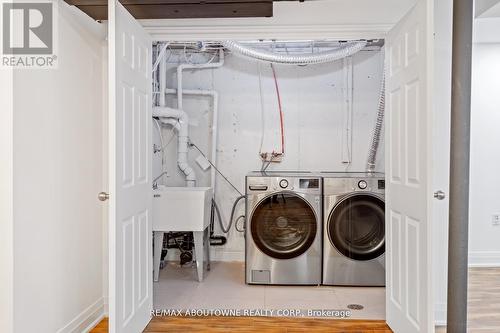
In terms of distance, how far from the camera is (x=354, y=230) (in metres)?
3.36

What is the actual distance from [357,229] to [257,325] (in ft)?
4.26

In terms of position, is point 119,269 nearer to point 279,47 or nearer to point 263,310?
point 263,310

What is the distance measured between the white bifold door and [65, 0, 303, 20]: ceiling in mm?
114

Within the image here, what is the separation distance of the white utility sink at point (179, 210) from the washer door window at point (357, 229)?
3.77 feet

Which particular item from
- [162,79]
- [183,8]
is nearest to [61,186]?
[183,8]

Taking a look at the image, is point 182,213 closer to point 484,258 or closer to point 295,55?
point 295,55

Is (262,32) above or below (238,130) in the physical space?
above

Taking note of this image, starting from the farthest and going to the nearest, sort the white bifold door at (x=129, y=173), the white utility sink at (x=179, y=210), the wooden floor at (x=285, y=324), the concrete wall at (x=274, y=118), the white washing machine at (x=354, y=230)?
the concrete wall at (x=274, y=118), the white utility sink at (x=179, y=210), the white washing machine at (x=354, y=230), the wooden floor at (x=285, y=324), the white bifold door at (x=129, y=173)

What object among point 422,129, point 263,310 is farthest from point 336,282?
point 422,129

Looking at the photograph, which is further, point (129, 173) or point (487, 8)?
point (487, 8)

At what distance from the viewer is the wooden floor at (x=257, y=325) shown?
8.11ft

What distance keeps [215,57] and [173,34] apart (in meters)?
1.57

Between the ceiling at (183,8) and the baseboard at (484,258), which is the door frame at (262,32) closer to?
the ceiling at (183,8)

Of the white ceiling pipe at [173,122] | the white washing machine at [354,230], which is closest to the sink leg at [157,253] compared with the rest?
the white ceiling pipe at [173,122]
